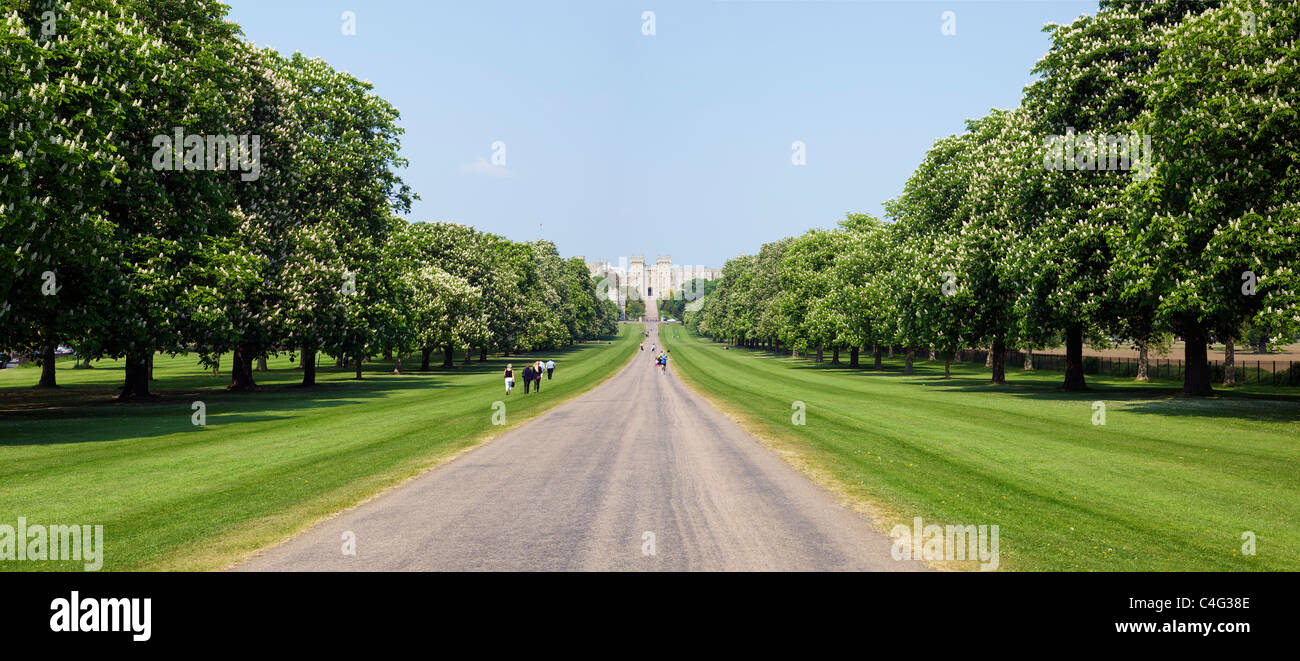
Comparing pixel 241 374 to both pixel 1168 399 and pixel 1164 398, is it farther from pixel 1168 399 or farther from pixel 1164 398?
pixel 1164 398

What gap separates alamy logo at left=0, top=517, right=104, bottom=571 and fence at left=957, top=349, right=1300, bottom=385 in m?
60.6

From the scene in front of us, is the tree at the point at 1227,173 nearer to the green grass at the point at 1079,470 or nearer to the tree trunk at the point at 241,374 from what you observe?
the green grass at the point at 1079,470

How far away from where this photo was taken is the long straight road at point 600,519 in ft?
31.7

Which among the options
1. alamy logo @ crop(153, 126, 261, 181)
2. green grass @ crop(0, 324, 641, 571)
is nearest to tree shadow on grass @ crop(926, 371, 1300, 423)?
green grass @ crop(0, 324, 641, 571)

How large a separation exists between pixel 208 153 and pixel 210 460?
69.9 ft

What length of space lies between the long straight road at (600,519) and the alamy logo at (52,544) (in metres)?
2.40

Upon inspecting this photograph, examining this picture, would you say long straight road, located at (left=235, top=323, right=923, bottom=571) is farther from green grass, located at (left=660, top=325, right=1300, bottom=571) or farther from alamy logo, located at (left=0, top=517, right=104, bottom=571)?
alamy logo, located at (left=0, top=517, right=104, bottom=571)

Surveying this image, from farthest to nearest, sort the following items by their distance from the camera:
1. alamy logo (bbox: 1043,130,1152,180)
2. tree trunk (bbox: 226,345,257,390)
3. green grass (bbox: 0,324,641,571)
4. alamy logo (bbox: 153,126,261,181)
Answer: tree trunk (bbox: 226,345,257,390) → alamy logo (bbox: 1043,130,1152,180) → alamy logo (bbox: 153,126,261,181) → green grass (bbox: 0,324,641,571)

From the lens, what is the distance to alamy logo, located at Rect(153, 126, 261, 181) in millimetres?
32156
